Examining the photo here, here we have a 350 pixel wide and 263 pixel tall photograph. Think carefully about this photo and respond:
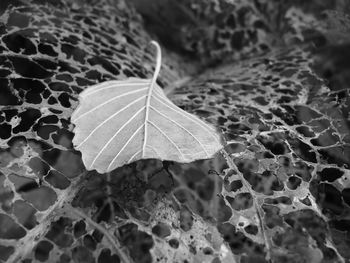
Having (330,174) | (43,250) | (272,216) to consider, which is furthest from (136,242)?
(330,174)

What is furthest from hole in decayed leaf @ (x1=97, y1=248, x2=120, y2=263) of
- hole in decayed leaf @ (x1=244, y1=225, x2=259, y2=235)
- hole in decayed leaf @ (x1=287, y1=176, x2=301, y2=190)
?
hole in decayed leaf @ (x1=287, y1=176, x2=301, y2=190)

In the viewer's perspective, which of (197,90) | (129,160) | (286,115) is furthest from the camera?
(197,90)

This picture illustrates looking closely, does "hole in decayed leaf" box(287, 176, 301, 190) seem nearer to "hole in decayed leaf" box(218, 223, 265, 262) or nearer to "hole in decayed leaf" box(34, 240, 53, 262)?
"hole in decayed leaf" box(218, 223, 265, 262)

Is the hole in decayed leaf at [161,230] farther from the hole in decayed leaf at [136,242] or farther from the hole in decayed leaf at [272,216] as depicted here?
the hole in decayed leaf at [272,216]

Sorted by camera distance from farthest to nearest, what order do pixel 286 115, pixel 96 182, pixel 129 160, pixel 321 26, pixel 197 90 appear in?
1. pixel 321 26
2. pixel 197 90
3. pixel 286 115
4. pixel 96 182
5. pixel 129 160

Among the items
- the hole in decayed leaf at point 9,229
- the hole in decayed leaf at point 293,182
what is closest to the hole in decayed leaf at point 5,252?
the hole in decayed leaf at point 9,229

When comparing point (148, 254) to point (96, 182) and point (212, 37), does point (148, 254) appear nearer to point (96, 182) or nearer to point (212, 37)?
point (96, 182)

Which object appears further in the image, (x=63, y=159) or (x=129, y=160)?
(x=63, y=159)

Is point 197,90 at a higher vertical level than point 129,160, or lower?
lower

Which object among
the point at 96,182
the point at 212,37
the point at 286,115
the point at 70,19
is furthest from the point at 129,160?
the point at 212,37
